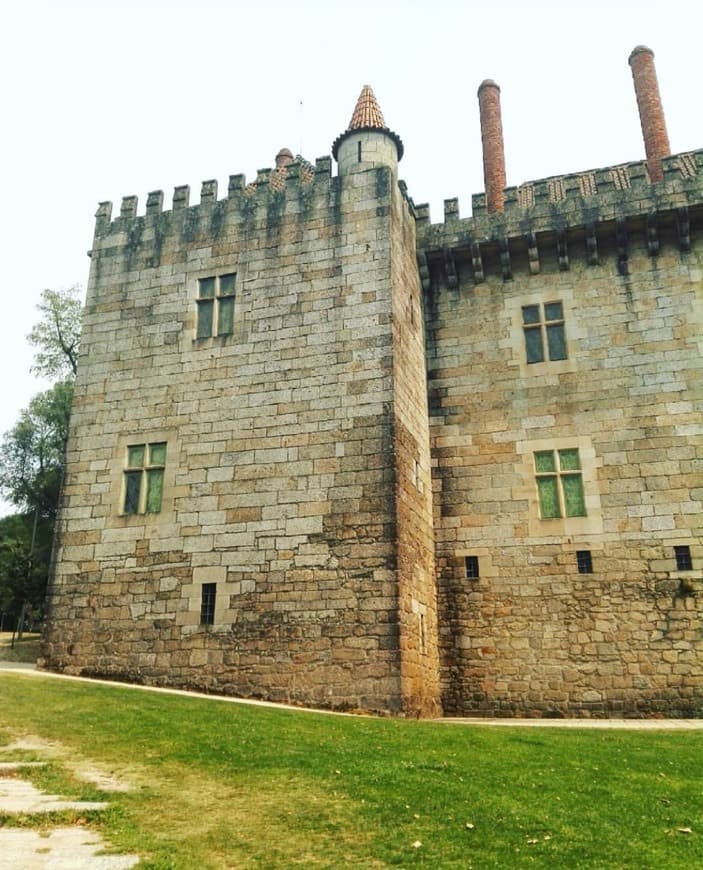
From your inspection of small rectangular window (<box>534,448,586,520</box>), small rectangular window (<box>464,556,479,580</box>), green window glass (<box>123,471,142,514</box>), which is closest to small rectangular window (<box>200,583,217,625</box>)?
green window glass (<box>123,471,142,514</box>)

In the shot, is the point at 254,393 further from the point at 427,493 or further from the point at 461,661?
the point at 461,661

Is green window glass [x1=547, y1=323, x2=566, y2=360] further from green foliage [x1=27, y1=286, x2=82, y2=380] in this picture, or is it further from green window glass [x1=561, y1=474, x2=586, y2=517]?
green foliage [x1=27, y1=286, x2=82, y2=380]

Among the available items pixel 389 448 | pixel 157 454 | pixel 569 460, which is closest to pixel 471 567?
pixel 569 460

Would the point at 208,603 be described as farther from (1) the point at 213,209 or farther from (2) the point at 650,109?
(2) the point at 650,109

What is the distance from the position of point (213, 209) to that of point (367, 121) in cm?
455

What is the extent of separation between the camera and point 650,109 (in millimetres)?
21125

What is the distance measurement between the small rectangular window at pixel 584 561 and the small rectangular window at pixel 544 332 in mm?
4873

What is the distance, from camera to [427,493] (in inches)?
692

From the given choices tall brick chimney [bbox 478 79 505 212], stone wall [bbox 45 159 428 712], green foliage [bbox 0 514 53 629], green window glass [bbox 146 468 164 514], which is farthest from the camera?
green foliage [bbox 0 514 53 629]

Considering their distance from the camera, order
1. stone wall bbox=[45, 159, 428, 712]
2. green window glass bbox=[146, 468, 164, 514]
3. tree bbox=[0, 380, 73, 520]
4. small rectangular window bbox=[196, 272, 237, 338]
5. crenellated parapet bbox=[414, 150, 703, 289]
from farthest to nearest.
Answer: tree bbox=[0, 380, 73, 520], crenellated parapet bbox=[414, 150, 703, 289], small rectangular window bbox=[196, 272, 237, 338], green window glass bbox=[146, 468, 164, 514], stone wall bbox=[45, 159, 428, 712]

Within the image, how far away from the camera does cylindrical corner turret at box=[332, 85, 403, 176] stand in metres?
18.5

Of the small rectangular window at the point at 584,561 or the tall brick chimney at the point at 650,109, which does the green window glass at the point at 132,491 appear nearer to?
the small rectangular window at the point at 584,561

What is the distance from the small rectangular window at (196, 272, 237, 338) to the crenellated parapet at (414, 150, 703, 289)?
5.35m

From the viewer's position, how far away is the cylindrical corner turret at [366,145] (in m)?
18.5
